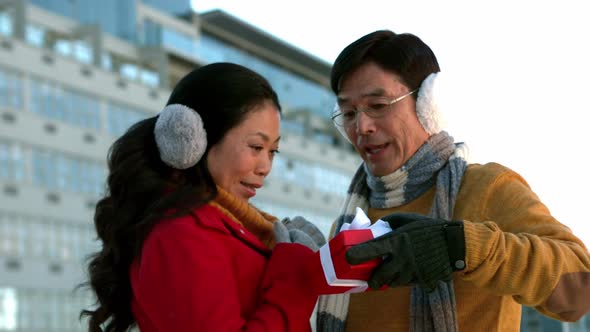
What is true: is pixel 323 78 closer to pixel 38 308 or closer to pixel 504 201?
pixel 38 308

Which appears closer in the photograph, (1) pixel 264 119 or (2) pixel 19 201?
(1) pixel 264 119

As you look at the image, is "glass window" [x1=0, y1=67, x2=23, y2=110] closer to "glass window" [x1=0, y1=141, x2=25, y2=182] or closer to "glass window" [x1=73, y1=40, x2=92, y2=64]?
"glass window" [x1=0, y1=141, x2=25, y2=182]

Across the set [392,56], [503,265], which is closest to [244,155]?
[392,56]

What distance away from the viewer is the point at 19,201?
41500 mm

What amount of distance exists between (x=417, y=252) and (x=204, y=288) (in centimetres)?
75

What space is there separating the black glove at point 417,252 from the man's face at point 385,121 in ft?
3.08

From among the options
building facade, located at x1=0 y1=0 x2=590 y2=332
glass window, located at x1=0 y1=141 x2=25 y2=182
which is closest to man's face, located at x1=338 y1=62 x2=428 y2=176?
building facade, located at x1=0 y1=0 x2=590 y2=332

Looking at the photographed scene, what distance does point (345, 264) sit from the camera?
3025mm

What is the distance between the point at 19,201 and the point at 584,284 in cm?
4038

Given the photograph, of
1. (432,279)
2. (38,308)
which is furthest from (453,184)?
(38,308)

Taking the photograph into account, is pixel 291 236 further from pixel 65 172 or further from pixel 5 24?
pixel 65 172

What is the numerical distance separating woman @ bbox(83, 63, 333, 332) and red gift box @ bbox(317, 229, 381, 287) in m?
0.18

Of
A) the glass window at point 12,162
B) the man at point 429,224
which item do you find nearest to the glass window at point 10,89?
the glass window at point 12,162

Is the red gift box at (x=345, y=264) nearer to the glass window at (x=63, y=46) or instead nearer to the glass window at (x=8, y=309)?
the glass window at (x=8, y=309)
